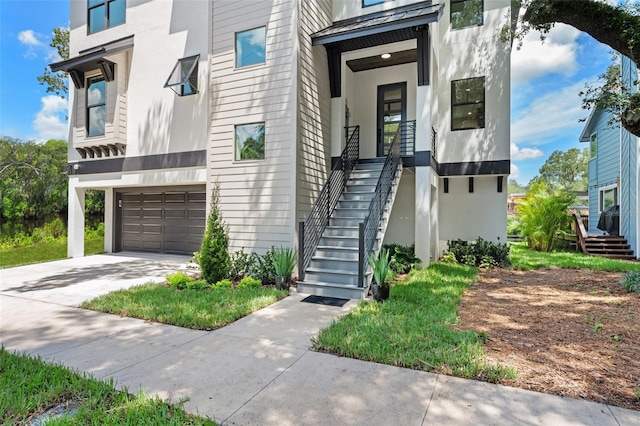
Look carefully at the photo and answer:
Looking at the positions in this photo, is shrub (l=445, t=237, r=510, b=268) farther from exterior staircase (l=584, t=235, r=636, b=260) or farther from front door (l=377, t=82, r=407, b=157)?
exterior staircase (l=584, t=235, r=636, b=260)

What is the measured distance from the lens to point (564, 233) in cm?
1382

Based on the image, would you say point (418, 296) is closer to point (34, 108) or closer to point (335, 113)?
point (335, 113)

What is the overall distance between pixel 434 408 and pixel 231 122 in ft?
24.8

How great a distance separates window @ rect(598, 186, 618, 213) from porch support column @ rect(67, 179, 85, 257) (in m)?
20.8

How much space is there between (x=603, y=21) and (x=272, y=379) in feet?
30.8

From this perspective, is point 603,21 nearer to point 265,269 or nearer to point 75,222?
point 265,269

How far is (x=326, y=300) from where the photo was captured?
613cm

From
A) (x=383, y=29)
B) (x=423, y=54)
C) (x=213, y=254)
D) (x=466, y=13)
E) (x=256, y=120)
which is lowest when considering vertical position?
(x=213, y=254)

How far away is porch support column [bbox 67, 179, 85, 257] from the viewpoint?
1142 centimetres

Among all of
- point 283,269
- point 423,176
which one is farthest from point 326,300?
point 423,176

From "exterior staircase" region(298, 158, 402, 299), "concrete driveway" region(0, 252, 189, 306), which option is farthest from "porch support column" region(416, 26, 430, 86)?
"concrete driveway" region(0, 252, 189, 306)

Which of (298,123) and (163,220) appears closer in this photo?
(298,123)

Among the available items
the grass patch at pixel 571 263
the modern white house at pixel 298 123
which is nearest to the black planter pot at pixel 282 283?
the modern white house at pixel 298 123

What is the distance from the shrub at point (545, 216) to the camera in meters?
13.3
